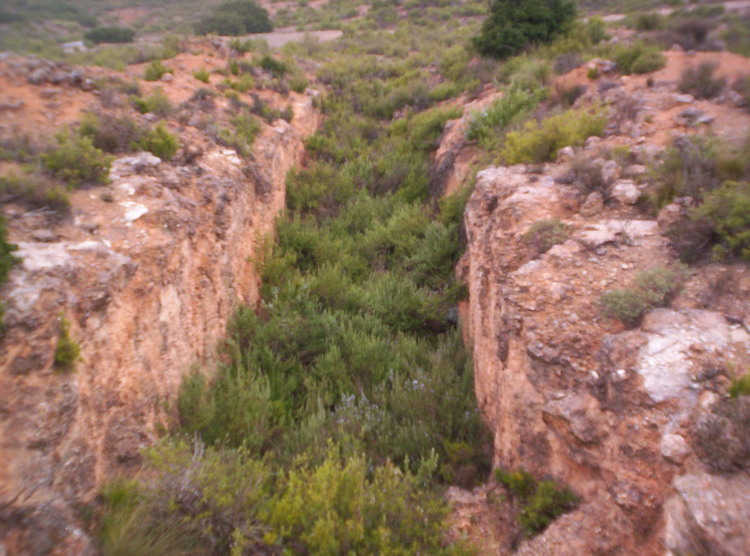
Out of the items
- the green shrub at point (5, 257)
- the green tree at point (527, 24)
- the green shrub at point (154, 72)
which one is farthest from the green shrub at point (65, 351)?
the green tree at point (527, 24)

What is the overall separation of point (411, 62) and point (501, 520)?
1310cm

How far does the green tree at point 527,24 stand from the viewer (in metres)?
9.54

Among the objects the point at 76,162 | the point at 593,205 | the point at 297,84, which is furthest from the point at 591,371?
the point at 297,84

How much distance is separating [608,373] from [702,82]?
19.0 ft

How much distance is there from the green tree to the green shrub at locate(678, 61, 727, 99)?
4.10m

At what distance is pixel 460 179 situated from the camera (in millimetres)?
6832

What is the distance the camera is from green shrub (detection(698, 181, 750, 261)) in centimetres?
291

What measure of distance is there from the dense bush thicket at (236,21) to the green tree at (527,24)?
1323 cm

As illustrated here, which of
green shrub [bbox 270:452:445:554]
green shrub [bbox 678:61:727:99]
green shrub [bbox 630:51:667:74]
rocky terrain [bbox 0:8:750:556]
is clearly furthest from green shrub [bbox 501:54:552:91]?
green shrub [bbox 270:452:445:554]

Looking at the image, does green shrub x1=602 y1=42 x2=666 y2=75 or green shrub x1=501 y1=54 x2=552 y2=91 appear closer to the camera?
green shrub x1=602 y1=42 x2=666 y2=75

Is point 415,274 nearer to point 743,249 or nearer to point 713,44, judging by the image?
point 743,249

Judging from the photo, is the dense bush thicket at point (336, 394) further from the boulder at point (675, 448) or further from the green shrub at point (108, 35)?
the green shrub at point (108, 35)

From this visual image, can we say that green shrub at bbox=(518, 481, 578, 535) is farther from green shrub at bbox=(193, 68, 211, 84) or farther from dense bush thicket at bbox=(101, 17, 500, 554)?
green shrub at bbox=(193, 68, 211, 84)

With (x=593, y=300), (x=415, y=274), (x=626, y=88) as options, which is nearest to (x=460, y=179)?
(x=415, y=274)
